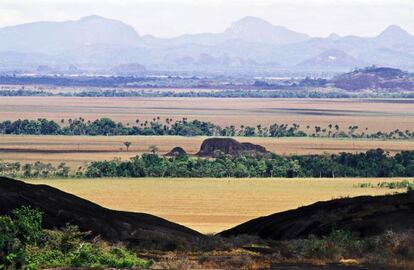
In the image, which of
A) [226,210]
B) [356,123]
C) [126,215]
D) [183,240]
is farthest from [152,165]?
[356,123]

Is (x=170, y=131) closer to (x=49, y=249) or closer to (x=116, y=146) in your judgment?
(x=116, y=146)

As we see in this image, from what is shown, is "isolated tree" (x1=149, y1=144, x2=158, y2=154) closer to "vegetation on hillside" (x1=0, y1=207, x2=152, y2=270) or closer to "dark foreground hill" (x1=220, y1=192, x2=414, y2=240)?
"dark foreground hill" (x1=220, y1=192, x2=414, y2=240)

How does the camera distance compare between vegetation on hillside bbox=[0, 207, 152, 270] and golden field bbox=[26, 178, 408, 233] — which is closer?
vegetation on hillside bbox=[0, 207, 152, 270]

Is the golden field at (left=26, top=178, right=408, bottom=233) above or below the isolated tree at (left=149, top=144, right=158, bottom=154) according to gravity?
above

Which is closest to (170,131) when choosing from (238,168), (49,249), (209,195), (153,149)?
(153,149)

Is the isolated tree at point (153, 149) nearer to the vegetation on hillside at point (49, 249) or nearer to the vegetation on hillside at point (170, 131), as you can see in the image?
the vegetation on hillside at point (170, 131)

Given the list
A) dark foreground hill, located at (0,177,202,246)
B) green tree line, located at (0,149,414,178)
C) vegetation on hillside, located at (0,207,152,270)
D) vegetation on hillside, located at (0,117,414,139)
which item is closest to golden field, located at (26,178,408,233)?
green tree line, located at (0,149,414,178)
